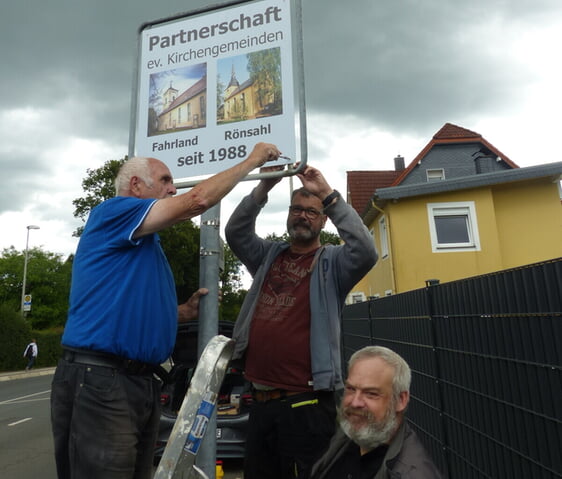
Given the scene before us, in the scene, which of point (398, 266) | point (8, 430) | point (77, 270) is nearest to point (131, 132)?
point (77, 270)

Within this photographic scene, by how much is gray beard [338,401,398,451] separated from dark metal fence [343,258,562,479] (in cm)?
76

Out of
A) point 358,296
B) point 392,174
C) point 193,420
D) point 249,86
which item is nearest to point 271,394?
point 193,420

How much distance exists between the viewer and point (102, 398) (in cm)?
192

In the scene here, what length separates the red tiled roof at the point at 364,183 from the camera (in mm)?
27500

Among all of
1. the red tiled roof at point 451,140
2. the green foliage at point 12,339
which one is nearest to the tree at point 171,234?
the green foliage at point 12,339

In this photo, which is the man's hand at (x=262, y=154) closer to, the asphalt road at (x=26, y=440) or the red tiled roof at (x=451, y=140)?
the asphalt road at (x=26, y=440)

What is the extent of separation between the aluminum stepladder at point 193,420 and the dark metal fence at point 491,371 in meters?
1.49

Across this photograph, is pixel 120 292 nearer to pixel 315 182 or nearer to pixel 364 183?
pixel 315 182

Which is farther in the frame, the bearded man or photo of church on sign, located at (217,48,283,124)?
photo of church on sign, located at (217,48,283,124)

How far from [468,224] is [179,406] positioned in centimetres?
1459

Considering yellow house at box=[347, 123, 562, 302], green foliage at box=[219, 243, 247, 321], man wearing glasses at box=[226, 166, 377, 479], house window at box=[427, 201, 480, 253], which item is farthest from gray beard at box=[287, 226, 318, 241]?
green foliage at box=[219, 243, 247, 321]

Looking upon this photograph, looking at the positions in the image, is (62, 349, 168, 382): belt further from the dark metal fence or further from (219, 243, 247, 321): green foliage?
(219, 243, 247, 321): green foliage

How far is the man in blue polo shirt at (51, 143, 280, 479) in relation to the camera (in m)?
1.91

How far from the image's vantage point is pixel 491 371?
2.69m
